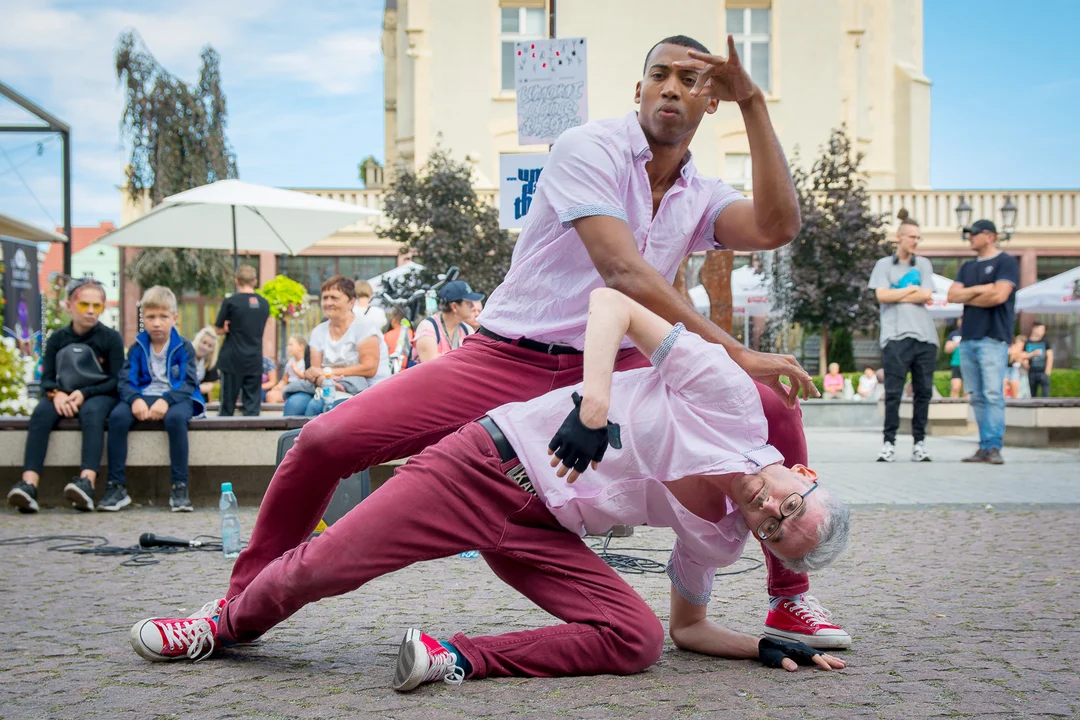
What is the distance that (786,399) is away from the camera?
11.6 feet

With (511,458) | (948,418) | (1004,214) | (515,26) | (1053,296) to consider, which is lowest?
(948,418)

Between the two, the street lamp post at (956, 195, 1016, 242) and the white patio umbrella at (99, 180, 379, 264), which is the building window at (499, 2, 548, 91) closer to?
the street lamp post at (956, 195, 1016, 242)

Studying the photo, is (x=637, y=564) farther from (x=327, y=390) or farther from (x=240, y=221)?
(x=240, y=221)

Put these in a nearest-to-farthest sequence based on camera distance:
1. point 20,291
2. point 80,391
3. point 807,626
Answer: point 807,626 < point 80,391 < point 20,291

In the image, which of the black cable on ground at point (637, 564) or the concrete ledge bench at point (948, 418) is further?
the concrete ledge bench at point (948, 418)

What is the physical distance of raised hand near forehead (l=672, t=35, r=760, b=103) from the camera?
11.4 feet

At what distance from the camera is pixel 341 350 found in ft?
30.5

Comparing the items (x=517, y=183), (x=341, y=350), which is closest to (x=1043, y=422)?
(x=517, y=183)

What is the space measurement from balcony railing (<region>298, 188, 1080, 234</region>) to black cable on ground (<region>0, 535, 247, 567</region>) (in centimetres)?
2467

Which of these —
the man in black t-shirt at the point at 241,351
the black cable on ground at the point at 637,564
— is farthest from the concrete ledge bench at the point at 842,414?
the black cable on ground at the point at 637,564

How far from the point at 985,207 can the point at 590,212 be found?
3120cm

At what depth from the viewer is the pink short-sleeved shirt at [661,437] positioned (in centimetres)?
312

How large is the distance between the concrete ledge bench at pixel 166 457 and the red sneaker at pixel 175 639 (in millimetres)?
4574

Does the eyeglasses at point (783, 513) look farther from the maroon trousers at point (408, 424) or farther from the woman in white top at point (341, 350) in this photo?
the woman in white top at point (341, 350)
